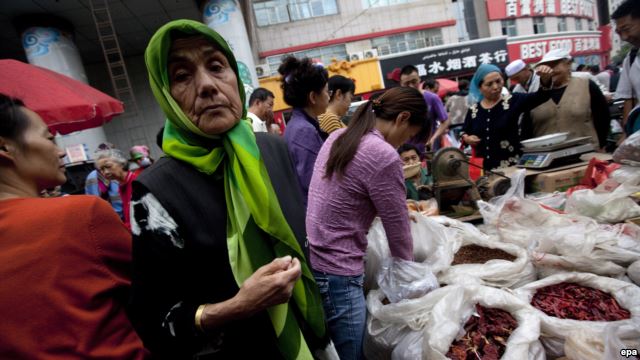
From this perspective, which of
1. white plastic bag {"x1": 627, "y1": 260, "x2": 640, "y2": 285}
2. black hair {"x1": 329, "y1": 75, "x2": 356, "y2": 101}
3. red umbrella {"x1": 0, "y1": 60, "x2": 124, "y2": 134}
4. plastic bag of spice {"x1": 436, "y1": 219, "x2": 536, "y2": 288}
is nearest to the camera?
white plastic bag {"x1": 627, "y1": 260, "x2": 640, "y2": 285}

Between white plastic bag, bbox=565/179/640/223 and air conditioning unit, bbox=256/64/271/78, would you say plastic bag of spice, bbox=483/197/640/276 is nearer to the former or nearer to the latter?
white plastic bag, bbox=565/179/640/223

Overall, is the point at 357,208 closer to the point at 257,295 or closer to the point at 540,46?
the point at 257,295

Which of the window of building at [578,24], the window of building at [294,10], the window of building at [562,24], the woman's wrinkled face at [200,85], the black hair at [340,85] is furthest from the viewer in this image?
the window of building at [578,24]

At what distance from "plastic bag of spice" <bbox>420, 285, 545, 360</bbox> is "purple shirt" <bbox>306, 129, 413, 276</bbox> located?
313mm

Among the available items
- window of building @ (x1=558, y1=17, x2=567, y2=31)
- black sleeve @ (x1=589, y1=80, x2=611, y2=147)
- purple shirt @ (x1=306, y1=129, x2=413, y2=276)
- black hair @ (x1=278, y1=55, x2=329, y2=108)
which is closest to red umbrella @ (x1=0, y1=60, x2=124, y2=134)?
black hair @ (x1=278, y1=55, x2=329, y2=108)

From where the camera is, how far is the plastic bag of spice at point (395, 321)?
1433 mm

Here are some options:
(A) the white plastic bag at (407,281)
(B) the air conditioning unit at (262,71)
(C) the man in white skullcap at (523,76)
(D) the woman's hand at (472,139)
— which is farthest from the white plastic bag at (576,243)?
(B) the air conditioning unit at (262,71)

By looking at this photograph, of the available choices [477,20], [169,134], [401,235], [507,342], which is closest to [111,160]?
[169,134]

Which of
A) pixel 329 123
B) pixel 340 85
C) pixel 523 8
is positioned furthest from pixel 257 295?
pixel 523 8

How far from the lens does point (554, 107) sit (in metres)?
2.79

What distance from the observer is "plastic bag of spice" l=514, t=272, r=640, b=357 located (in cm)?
125

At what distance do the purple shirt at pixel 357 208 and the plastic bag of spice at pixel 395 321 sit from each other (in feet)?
0.68

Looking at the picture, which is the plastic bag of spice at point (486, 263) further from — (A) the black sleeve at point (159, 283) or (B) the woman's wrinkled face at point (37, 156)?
(B) the woman's wrinkled face at point (37, 156)

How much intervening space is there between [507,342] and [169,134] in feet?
4.98
